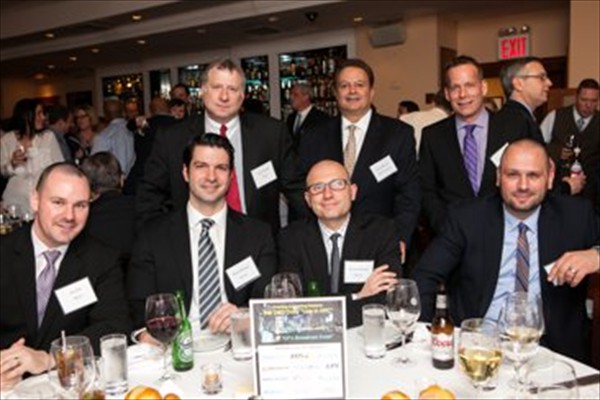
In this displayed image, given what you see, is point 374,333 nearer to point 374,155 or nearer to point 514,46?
point 374,155

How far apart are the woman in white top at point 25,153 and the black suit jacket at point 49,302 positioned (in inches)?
106

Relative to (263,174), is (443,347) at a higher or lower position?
lower

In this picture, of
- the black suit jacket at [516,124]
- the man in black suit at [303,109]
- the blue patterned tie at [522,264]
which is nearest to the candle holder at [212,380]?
the blue patterned tie at [522,264]

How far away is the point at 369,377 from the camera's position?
5.01 feet

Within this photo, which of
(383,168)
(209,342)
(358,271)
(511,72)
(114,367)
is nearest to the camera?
(114,367)

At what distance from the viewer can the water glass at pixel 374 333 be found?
1655 millimetres

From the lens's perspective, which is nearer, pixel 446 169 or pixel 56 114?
pixel 446 169

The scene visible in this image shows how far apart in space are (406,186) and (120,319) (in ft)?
5.37

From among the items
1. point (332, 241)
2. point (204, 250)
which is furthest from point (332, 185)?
point (204, 250)

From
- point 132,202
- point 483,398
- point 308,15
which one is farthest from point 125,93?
point 483,398

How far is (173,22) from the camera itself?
8.45 m

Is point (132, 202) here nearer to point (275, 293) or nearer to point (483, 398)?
point (275, 293)

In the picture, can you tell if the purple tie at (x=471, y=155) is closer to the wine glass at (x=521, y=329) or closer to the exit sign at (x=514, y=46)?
the wine glass at (x=521, y=329)

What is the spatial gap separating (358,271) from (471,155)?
112cm
